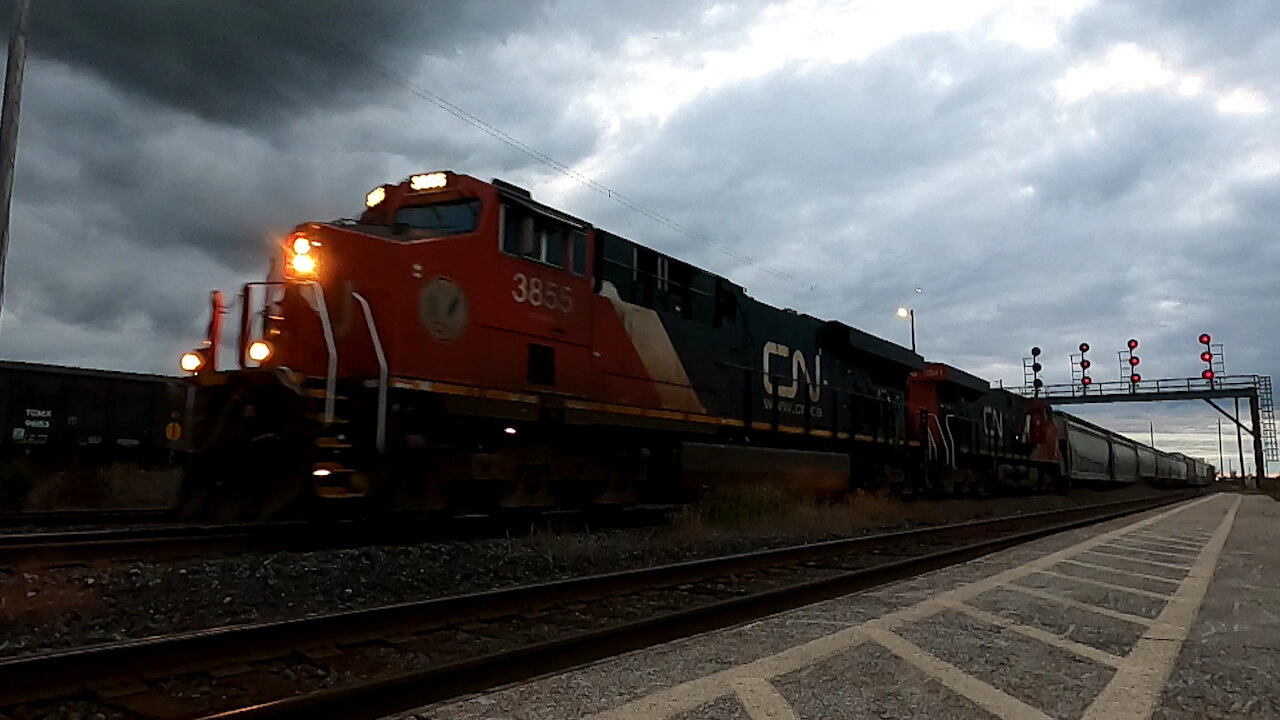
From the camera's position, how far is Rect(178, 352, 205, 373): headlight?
7.22 meters

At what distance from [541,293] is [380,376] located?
211cm

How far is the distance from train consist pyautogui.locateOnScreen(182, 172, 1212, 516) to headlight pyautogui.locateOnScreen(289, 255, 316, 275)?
1 cm

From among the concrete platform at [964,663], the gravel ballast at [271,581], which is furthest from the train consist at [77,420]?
the concrete platform at [964,663]

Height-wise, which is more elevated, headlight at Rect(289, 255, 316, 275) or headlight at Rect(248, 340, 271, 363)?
headlight at Rect(289, 255, 316, 275)

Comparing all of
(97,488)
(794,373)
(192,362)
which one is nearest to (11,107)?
(192,362)

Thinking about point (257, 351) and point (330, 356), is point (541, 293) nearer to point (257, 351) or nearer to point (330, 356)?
point (330, 356)

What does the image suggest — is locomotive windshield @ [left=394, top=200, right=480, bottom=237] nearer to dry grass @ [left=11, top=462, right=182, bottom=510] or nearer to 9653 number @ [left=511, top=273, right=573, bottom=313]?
9653 number @ [left=511, top=273, right=573, bottom=313]

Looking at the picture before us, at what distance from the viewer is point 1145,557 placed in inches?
363

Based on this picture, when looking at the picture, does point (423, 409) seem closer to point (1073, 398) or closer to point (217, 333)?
point (217, 333)

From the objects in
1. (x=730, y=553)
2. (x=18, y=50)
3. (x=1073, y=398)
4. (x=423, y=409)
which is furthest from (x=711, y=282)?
(x=1073, y=398)

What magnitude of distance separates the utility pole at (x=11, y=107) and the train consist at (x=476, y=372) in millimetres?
4989

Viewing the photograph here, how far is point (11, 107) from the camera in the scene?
10.3 metres

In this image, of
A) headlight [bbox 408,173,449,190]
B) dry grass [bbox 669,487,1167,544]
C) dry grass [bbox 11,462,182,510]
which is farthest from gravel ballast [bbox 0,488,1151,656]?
dry grass [bbox 11,462,182,510]

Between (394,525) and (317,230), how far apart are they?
2.68m
